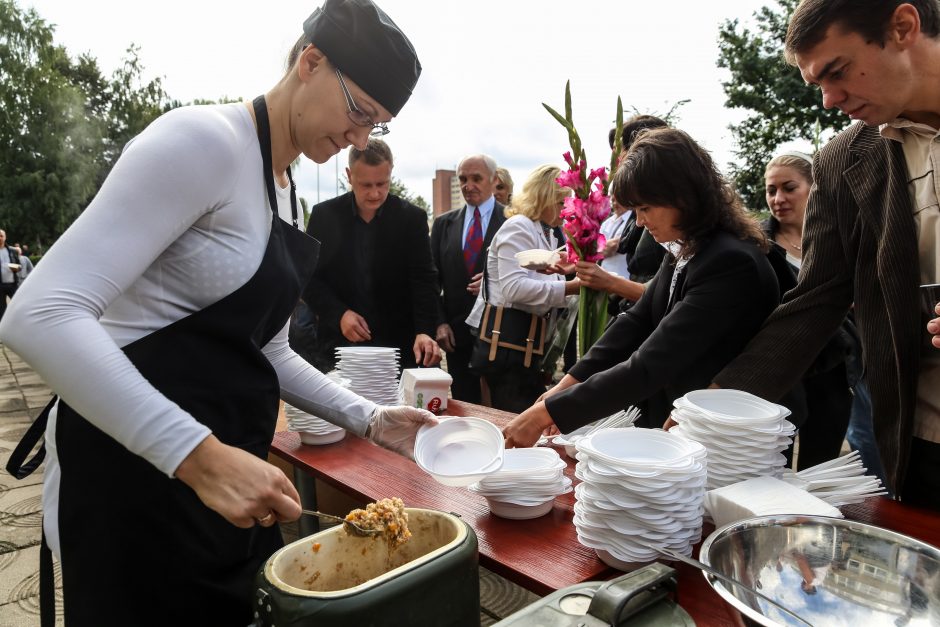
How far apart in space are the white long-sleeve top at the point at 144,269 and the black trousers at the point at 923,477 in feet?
5.56

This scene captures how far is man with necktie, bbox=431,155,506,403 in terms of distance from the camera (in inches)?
167

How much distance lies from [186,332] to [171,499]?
0.31m

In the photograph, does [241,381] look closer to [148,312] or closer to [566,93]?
[148,312]

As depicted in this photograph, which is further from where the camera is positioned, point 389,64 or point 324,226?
point 324,226

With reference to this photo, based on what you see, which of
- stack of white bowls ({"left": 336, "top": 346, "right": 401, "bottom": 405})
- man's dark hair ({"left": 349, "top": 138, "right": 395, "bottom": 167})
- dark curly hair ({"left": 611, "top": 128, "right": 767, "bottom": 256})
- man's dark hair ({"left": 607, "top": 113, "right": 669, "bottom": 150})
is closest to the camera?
dark curly hair ({"left": 611, "top": 128, "right": 767, "bottom": 256})

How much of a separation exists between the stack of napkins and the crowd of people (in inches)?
17.3

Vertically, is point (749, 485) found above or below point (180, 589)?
above

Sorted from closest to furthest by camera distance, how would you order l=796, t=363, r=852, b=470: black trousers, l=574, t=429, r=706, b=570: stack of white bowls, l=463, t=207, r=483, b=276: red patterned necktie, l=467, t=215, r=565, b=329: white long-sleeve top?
l=574, t=429, r=706, b=570: stack of white bowls, l=796, t=363, r=852, b=470: black trousers, l=467, t=215, r=565, b=329: white long-sleeve top, l=463, t=207, r=483, b=276: red patterned necktie

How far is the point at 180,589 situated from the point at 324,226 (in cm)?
267

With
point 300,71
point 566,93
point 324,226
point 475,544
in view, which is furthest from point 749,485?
point 324,226

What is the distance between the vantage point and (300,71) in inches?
49.2

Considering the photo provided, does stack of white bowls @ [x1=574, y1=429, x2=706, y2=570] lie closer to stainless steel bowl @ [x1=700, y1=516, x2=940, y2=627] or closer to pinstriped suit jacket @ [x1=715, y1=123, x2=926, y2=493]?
stainless steel bowl @ [x1=700, y1=516, x2=940, y2=627]

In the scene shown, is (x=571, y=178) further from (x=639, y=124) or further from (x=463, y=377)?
(x=463, y=377)

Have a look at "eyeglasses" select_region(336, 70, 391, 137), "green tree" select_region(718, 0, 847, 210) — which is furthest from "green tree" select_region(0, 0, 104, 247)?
"eyeglasses" select_region(336, 70, 391, 137)
